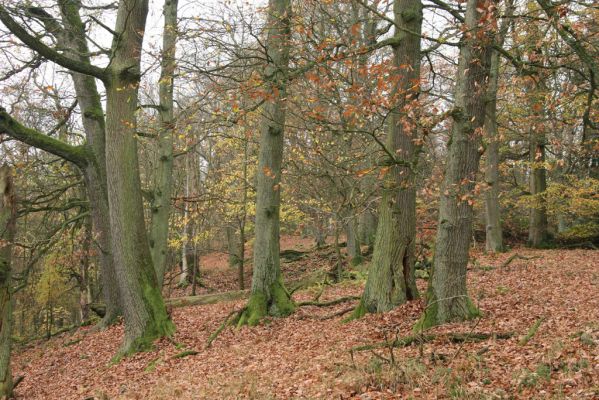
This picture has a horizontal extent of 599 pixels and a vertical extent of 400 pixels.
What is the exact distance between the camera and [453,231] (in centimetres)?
686

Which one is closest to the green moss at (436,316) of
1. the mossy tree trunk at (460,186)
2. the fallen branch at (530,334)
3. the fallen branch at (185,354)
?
the mossy tree trunk at (460,186)

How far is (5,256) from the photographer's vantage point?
840 centimetres

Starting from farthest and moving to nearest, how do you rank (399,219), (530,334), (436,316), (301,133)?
(301,133), (399,219), (436,316), (530,334)

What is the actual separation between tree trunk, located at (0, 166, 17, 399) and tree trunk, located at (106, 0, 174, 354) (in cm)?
162

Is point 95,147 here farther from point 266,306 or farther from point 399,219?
point 399,219

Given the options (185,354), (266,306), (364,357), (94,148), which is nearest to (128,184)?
(94,148)

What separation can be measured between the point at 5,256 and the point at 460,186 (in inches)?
→ 294

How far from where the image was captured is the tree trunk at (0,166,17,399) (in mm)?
8258

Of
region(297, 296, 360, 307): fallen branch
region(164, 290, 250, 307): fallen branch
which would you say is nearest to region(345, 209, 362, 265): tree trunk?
region(164, 290, 250, 307): fallen branch

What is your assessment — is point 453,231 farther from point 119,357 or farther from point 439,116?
point 119,357

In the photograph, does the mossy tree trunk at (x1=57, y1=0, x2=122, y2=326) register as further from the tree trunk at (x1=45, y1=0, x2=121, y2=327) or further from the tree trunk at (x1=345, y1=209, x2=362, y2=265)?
the tree trunk at (x1=345, y1=209, x2=362, y2=265)

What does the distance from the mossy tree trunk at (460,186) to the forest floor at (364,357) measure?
327 mm

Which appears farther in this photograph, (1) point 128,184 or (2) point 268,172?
(1) point 128,184

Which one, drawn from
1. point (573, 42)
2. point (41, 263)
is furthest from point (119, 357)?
point (41, 263)
